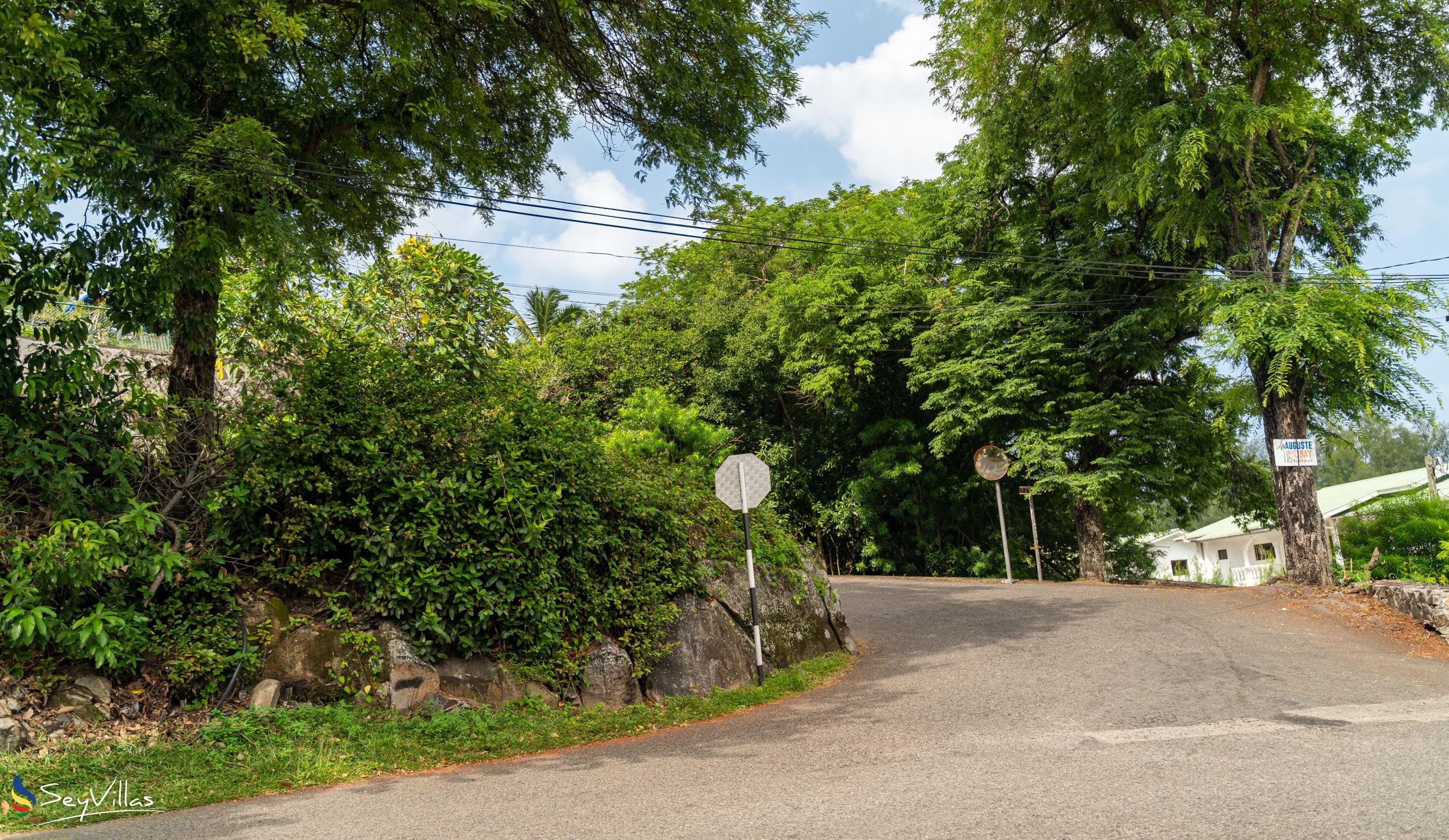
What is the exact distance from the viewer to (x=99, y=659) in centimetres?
596

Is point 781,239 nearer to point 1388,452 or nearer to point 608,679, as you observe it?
point 608,679

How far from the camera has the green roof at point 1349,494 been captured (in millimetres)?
31141

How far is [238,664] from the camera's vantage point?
22.0ft

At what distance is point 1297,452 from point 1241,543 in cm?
3239

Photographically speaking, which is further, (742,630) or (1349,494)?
(1349,494)

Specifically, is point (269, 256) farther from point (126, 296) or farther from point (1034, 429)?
point (1034, 429)

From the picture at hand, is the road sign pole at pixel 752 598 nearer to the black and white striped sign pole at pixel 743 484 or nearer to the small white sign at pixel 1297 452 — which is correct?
the black and white striped sign pole at pixel 743 484

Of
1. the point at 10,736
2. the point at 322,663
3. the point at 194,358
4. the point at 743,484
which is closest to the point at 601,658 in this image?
the point at 322,663

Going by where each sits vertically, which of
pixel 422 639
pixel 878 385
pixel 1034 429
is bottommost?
pixel 422 639

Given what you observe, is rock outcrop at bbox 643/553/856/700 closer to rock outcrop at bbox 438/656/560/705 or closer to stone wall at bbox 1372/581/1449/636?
rock outcrop at bbox 438/656/560/705

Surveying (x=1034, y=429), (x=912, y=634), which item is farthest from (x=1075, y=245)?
(x=912, y=634)

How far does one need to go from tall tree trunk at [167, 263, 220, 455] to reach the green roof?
30.0 m

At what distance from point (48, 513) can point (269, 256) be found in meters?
2.66

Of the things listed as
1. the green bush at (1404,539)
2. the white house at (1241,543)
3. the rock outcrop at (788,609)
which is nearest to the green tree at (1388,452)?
the white house at (1241,543)
